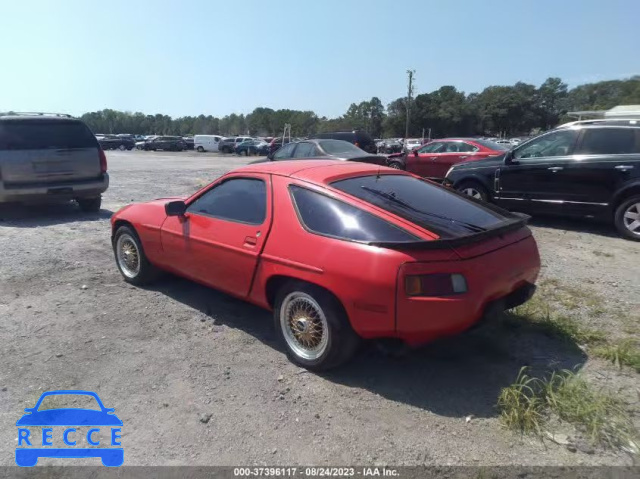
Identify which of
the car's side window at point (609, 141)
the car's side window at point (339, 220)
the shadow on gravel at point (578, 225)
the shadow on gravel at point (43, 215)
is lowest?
the shadow on gravel at point (43, 215)

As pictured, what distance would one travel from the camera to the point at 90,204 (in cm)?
986

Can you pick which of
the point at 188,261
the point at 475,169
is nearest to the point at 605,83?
the point at 475,169

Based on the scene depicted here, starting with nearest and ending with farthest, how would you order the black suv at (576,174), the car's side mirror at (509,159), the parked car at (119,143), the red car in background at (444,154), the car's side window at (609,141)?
the black suv at (576,174)
the car's side window at (609,141)
the car's side mirror at (509,159)
the red car in background at (444,154)
the parked car at (119,143)

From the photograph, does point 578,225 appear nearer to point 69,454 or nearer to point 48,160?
point 69,454

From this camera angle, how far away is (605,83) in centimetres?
10125

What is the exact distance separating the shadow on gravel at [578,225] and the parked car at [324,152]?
3.83 metres

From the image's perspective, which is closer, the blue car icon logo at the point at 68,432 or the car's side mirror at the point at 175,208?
the blue car icon logo at the point at 68,432

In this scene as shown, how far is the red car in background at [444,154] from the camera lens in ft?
40.5

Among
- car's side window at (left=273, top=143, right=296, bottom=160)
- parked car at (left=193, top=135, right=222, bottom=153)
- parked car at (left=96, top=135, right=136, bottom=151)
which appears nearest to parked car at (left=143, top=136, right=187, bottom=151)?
parked car at (left=193, top=135, right=222, bottom=153)

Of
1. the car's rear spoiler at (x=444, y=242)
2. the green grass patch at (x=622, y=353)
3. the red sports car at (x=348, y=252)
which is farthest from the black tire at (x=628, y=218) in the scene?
the car's rear spoiler at (x=444, y=242)

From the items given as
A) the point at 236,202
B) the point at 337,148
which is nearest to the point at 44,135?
the point at 337,148

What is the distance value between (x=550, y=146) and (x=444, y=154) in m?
4.72

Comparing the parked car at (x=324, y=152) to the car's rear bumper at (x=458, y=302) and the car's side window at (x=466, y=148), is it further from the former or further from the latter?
the car's rear bumper at (x=458, y=302)

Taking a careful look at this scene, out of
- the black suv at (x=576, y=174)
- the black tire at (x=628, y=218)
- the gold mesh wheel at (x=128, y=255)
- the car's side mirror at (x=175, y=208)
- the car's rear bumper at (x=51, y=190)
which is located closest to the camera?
the car's side mirror at (x=175, y=208)
